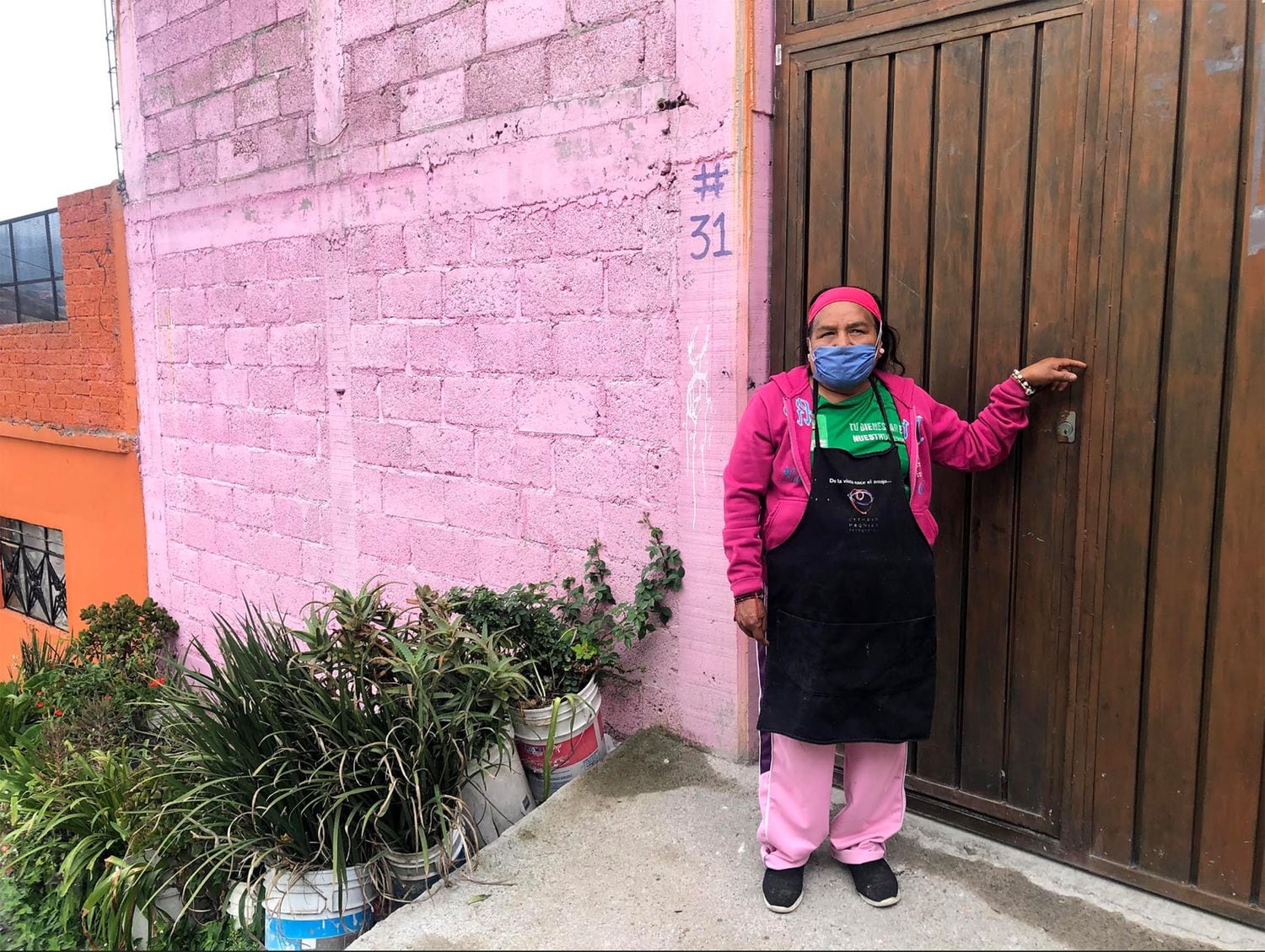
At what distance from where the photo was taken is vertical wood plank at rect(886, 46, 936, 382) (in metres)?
2.79

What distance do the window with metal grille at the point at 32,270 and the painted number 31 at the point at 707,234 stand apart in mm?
5506

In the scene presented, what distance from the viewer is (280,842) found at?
9.35ft

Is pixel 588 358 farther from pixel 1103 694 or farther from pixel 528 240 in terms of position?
pixel 1103 694

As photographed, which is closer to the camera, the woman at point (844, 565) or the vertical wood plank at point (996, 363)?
the woman at point (844, 565)

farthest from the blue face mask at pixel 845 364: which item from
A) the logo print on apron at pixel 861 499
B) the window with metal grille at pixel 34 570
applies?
the window with metal grille at pixel 34 570

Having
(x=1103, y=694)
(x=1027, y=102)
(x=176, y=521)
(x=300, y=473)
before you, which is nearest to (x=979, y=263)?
(x=1027, y=102)

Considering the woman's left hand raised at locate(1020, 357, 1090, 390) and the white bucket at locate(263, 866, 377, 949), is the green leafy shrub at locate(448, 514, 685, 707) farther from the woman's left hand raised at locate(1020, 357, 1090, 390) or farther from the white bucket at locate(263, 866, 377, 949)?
the woman's left hand raised at locate(1020, 357, 1090, 390)

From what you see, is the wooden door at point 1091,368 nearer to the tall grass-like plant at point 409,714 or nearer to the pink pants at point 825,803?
the pink pants at point 825,803

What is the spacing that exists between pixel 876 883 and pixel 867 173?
2.08 meters

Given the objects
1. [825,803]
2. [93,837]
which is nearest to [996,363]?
[825,803]

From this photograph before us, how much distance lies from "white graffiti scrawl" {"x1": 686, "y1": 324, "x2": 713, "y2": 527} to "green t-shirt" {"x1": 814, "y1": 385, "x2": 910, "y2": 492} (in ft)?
2.58

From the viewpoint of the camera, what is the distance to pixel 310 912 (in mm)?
2729

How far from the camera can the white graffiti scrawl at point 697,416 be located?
10.6 feet

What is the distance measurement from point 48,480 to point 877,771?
6.87 m
